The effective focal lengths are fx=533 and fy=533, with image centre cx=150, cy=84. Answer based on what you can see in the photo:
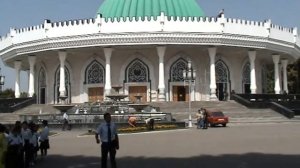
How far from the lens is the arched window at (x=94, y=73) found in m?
44.5

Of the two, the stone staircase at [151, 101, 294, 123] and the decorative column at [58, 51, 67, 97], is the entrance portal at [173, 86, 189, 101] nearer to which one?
the stone staircase at [151, 101, 294, 123]

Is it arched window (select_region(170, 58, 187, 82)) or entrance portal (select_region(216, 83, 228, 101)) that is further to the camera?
entrance portal (select_region(216, 83, 228, 101))

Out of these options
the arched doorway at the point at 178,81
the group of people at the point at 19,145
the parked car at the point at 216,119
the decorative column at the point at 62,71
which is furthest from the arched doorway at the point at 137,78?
the group of people at the point at 19,145

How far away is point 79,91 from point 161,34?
9381 mm

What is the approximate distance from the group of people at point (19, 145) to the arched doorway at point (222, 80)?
106 feet

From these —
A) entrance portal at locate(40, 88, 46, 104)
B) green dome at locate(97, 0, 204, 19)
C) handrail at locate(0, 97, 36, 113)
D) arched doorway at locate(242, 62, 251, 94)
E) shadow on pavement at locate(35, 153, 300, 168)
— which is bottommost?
shadow on pavement at locate(35, 153, 300, 168)

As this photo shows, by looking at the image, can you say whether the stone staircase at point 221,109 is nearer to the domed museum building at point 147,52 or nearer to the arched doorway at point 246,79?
the domed museum building at point 147,52

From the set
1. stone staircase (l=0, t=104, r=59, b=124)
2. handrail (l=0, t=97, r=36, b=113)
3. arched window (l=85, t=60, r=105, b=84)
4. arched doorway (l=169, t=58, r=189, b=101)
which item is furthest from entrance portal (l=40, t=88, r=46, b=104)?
arched doorway (l=169, t=58, r=189, b=101)

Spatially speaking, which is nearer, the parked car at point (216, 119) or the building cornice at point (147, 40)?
the parked car at point (216, 119)

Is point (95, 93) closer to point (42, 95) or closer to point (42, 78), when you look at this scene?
point (42, 95)

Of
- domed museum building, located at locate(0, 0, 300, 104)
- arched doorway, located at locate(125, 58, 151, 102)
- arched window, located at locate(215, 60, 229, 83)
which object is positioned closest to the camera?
domed museum building, located at locate(0, 0, 300, 104)

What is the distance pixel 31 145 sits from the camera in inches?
448

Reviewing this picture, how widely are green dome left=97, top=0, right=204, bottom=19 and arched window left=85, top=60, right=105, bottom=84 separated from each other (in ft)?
13.8

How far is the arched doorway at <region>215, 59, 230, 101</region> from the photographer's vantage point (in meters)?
44.9
